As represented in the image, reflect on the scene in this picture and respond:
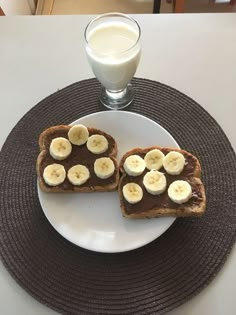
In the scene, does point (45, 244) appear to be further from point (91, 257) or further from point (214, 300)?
point (214, 300)

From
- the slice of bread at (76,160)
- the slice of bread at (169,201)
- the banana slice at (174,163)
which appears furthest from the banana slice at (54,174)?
the banana slice at (174,163)

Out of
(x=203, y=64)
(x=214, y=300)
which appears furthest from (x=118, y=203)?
(x=203, y=64)

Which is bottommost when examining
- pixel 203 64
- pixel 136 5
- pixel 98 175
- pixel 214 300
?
pixel 214 300

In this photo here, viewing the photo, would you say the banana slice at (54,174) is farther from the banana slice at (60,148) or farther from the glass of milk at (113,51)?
the glass of milk at (113,51)

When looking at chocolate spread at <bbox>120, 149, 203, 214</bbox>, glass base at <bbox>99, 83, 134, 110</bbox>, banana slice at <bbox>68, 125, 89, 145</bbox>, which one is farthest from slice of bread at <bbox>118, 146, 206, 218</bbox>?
glass base at <bbox>99, 83, 134, 110</bbox>

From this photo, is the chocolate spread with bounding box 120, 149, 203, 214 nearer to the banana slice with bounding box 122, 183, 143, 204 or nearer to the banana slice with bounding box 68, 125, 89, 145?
the banana slice with bounding box 122, 183, 143, 204

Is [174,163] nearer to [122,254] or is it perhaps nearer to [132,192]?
[132,192]
